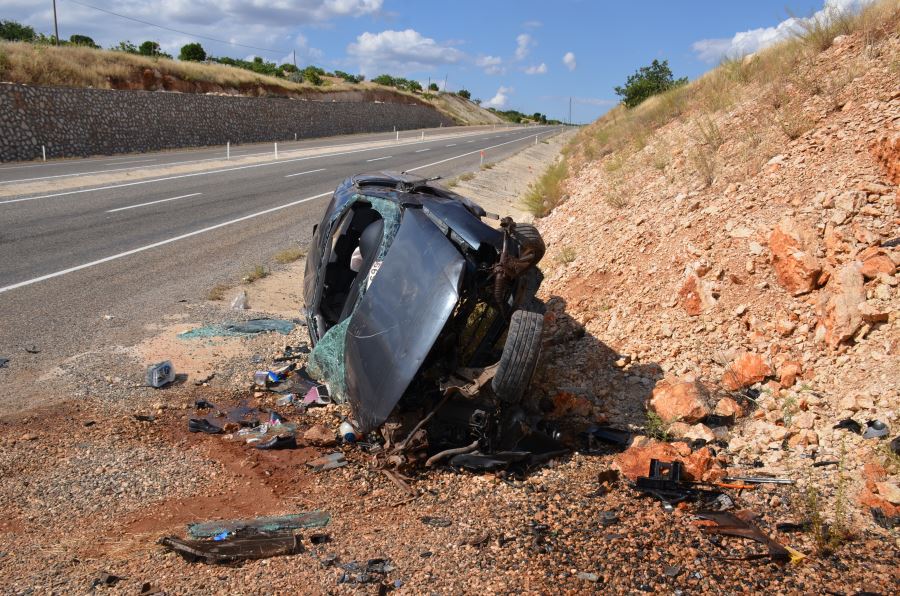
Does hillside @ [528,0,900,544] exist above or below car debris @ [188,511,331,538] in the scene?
above

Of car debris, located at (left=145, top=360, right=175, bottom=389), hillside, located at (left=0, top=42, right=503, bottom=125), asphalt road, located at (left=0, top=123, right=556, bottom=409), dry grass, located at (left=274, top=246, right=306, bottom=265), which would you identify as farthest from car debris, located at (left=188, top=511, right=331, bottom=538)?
hillside, located at (left=0, top=42, right=503, bottom=125)

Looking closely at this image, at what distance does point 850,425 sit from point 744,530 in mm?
1380

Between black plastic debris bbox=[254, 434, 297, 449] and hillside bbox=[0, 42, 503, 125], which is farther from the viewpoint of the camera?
hillside bbox=[0, 42, 503, 125]

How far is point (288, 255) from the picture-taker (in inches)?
478

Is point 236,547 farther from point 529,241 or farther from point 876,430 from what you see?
point 876,430

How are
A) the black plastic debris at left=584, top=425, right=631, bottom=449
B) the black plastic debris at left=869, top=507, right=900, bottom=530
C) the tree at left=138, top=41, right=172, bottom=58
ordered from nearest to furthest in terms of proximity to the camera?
the black plastic debris at left=869, top=507, right=900, bottom=530, the black plastic debris at left=584, top=425, right=631, bottom=449, the tree at left=138, top=41, right=172, bottom=58

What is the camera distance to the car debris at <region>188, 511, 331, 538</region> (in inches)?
158

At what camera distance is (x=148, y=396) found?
6.18m

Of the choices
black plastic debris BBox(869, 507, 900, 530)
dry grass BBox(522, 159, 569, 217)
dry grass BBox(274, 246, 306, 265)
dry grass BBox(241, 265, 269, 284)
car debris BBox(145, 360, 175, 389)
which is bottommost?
car debris BBox(145, 360, 175, 389)

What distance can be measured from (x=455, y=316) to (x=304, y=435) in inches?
72.0

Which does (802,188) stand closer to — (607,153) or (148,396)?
(148,396)

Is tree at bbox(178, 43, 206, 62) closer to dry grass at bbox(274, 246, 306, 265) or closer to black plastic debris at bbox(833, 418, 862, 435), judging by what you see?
dry grass at bbox(274, 246, 306, 265)

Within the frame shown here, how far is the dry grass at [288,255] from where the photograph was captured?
39.3 feet

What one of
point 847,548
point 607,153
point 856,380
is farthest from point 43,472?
point 607,153
